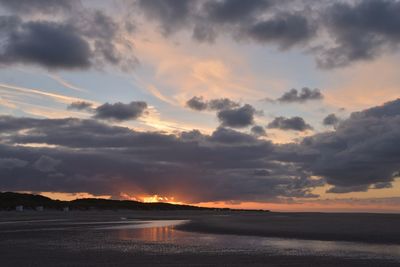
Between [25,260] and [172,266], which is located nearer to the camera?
[172,266]

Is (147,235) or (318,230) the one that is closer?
(147,235)

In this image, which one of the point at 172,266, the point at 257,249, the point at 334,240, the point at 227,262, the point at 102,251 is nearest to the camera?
the point at 172,266

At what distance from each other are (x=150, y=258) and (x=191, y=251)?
531 cm

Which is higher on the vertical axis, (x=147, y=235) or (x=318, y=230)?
(x=318, y=230)

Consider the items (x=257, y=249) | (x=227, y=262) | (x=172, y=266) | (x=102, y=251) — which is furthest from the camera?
(x=257, y=249)

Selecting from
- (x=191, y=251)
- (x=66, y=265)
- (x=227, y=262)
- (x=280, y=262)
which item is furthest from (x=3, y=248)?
(x=280, y=262)

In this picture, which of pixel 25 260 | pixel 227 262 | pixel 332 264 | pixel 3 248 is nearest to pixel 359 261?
pixel 332 264

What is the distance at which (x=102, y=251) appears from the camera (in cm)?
3559

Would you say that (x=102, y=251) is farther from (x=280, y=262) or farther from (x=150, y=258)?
(x=280, y=262)

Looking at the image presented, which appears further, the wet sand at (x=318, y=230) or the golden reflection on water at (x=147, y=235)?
the wet sand at (x=318, y=230)

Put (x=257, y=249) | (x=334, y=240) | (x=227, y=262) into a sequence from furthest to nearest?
(x=334, y=240)
(x=257, y=249)
(x=227, y=262)

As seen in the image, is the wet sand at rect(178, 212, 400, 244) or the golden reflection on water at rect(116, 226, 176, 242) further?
the wet sand at rect(178, 212, 400, 244)

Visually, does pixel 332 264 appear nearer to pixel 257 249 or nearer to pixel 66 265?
pixel 257 249

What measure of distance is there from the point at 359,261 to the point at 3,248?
88.0ft
